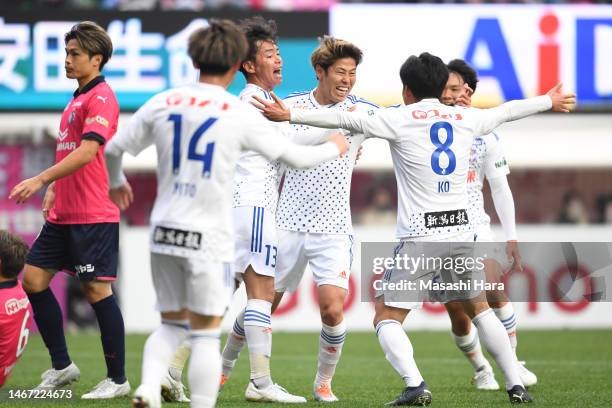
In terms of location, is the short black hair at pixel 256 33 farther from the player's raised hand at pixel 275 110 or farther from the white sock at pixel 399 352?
the white sock at pixel 399 352

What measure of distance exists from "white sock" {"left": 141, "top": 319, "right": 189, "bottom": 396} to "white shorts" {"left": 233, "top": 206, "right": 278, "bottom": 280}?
1.87 metres

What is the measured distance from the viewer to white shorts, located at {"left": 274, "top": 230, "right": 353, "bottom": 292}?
8023 mm

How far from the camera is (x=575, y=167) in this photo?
1938 cm

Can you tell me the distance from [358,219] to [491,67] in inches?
133

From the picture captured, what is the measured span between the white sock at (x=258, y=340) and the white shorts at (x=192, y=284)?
1908 mm

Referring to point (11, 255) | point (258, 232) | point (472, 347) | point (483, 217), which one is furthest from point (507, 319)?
point (11, 255)

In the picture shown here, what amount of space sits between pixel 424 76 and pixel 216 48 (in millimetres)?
2007

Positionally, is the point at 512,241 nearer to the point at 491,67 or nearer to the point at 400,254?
the point at 400,254

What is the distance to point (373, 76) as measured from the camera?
18.6 m

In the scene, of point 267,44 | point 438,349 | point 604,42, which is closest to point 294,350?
point 438,349

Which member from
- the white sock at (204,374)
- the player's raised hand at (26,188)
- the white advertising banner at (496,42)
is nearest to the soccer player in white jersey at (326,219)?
the player's raised hand at (26,188)

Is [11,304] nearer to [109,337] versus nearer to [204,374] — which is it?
[109,337]

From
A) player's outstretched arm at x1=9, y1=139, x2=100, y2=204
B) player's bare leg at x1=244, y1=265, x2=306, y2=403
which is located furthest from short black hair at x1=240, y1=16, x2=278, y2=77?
player's bare leg at x1=244, y1=265, x2=306, y2=403

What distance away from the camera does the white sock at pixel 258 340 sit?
25.7 ft
